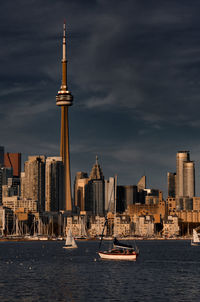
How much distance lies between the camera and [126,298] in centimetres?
9112

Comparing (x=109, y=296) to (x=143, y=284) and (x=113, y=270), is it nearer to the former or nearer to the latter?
(x=143, y=284)

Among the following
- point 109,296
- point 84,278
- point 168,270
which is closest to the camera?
point 109,296

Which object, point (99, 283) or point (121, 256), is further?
point (121, 256)

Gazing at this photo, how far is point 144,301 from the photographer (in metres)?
87.8

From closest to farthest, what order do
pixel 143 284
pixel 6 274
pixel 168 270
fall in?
pixel 143 284, pixel 6 274, pixel 168 270

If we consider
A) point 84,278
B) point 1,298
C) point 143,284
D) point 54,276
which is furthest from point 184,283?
point 1,298

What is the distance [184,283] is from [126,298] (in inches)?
919

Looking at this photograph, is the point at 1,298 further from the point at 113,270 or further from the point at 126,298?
the point at 113,270

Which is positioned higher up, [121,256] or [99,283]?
[121,256]

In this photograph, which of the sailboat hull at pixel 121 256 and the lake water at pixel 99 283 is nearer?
the lake water at pixel 99 283

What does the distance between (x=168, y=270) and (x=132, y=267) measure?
951 cm

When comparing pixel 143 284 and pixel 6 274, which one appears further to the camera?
pixel 6 274

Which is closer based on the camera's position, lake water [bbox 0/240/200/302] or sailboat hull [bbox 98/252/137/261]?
lake water [bbox 0/240/200/302]

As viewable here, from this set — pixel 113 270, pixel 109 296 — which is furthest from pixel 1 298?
pixel 113 270
